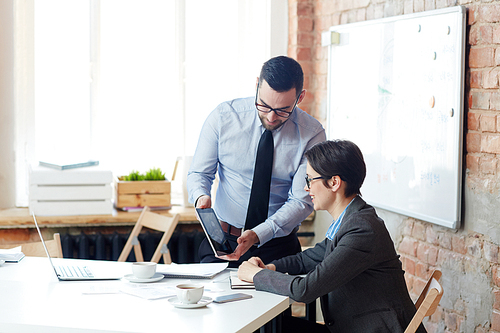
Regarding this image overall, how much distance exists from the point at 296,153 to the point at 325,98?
55.3 inches

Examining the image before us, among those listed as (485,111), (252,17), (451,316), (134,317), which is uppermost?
(252,17)

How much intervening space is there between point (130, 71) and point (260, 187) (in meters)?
1.96

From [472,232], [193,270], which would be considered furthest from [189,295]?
[472,232]

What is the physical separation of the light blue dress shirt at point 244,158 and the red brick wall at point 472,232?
0.73m

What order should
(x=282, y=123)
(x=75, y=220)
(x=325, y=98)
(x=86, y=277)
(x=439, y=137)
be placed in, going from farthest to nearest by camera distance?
(x=325, y=98), (x=75, y=220), (x=439, y=137), (x=282, y=123), (x=86, y=277)

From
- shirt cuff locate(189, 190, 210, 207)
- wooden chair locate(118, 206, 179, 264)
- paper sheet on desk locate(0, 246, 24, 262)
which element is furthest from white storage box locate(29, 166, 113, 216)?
shirt cuff locate(189, 190, 210, 207)

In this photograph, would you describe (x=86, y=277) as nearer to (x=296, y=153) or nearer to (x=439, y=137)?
(x=296, y=153)

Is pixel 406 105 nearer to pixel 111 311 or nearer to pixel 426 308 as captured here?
Result: pixel 426 308

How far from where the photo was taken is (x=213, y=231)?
87.5 inches

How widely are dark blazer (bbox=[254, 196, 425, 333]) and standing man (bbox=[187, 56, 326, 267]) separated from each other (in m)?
0.49

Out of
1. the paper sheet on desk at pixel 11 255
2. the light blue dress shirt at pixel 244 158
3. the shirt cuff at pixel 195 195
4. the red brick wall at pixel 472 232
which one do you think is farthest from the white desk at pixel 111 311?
the red brick wall at pixel 472 232

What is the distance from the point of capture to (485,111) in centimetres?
245

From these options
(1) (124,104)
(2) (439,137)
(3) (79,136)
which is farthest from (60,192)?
(2) (439,137)

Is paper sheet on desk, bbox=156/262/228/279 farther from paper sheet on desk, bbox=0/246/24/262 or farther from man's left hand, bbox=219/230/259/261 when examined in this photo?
paper sheet on desk, bbox=0/246/24/262
